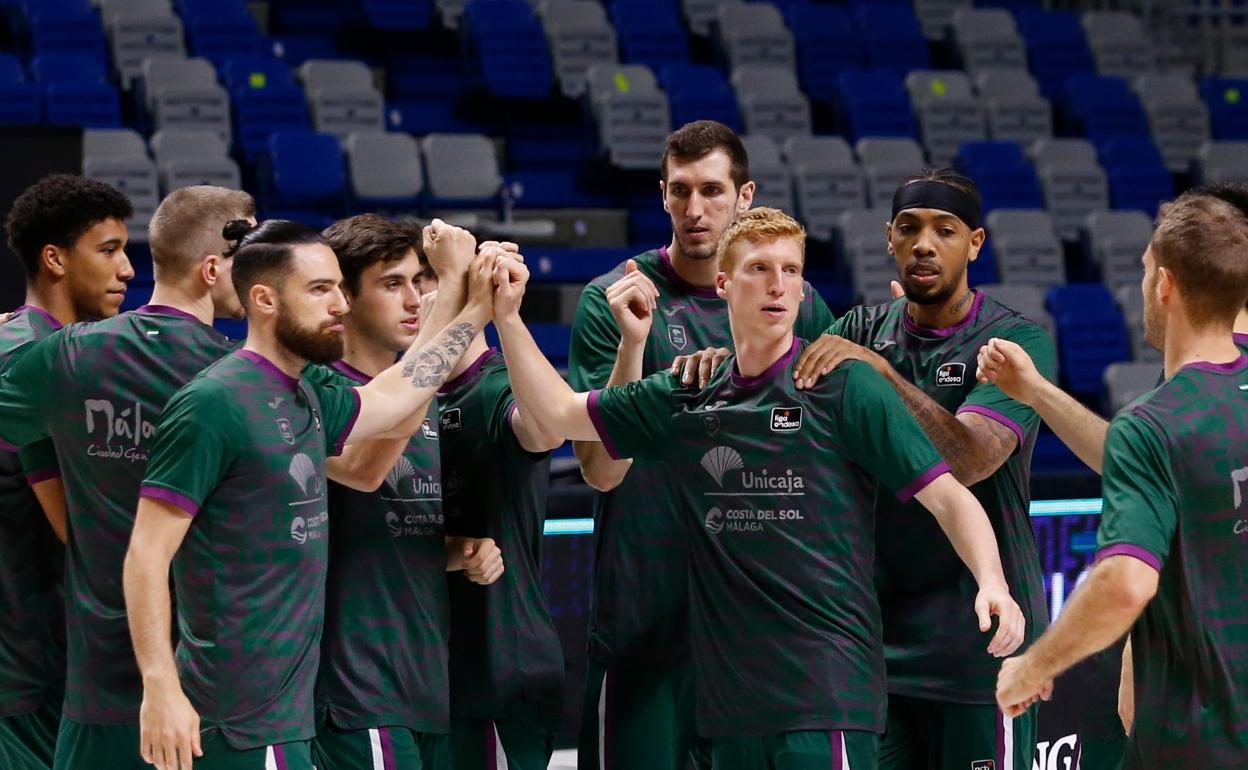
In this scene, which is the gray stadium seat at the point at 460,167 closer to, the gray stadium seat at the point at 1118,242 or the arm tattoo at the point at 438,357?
the gray stadium seat at the point at 1118,242

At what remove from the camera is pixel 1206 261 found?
4148mm

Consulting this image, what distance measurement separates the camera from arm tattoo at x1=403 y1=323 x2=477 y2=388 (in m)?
5.11

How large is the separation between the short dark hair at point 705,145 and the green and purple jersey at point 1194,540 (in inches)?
87.0

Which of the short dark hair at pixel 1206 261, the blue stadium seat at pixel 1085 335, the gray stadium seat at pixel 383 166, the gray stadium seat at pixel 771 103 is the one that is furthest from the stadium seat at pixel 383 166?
the short dark hair at pixel 1206 261

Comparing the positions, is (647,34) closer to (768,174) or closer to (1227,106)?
(768,174)

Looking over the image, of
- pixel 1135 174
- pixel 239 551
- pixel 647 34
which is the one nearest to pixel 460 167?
pixel 647 34

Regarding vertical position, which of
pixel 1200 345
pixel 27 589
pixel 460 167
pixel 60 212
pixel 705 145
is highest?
pixel 460 167

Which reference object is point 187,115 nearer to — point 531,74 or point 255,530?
point 531,74

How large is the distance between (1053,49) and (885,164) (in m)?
3.58

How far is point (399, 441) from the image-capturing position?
5133 millimetres

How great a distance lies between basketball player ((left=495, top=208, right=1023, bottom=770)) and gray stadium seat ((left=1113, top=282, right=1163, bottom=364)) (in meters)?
9.68

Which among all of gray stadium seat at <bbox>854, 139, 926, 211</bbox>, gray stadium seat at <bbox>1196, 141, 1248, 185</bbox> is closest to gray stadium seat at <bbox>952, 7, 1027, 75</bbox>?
gray stadium seat at <bbox>1196, 141, 1248, 185</bbox>

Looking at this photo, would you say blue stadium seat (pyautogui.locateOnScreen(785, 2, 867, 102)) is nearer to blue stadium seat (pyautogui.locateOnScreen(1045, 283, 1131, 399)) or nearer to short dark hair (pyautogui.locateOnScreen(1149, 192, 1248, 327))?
blue stadium seat (pyautogui.locateOnScreen(1045, 283, 1131, 399))

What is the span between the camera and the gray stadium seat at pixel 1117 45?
17.4m
